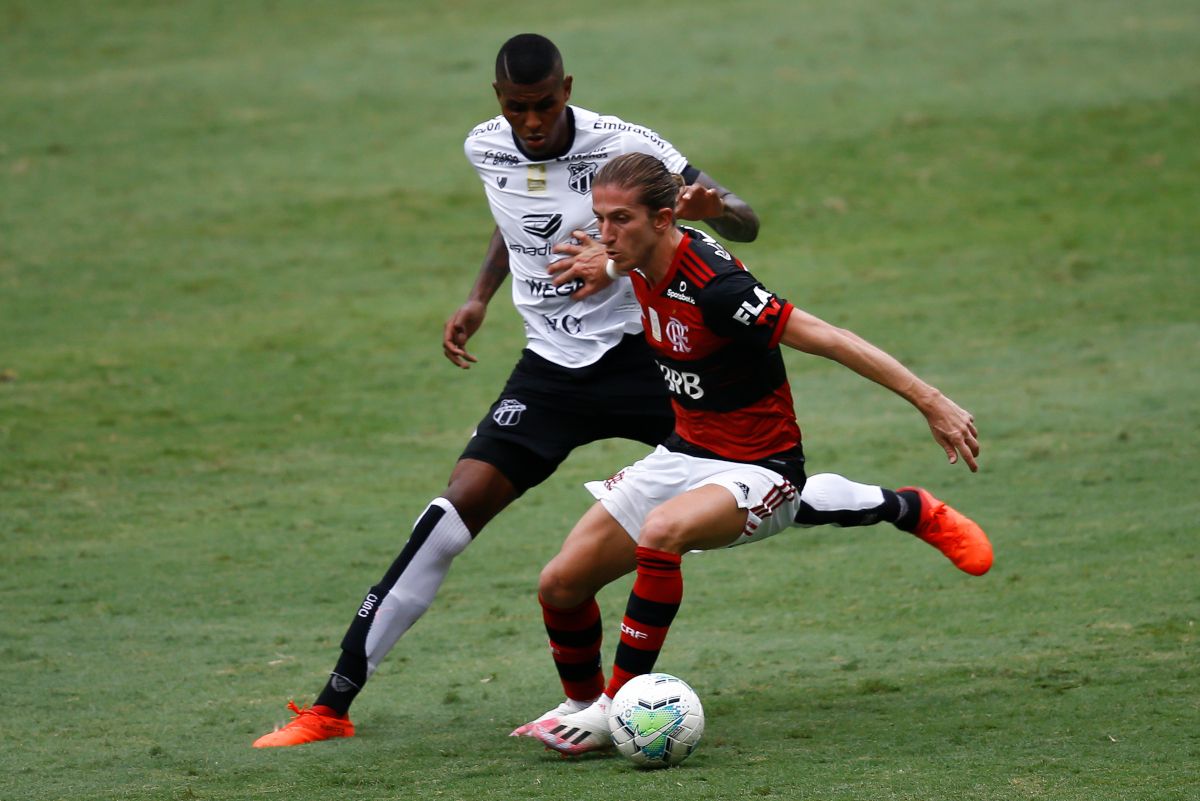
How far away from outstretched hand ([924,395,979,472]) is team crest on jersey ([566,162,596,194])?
1916 mm

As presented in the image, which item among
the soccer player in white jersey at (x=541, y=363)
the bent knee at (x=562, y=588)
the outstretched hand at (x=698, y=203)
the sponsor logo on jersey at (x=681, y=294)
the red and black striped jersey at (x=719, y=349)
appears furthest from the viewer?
the soccer player in white jersey at (x=541, y=363)

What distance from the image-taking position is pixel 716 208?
587 centimetres

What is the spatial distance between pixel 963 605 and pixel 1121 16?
18.5 meters

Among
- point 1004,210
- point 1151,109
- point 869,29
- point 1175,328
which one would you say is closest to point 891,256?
point 1004,210

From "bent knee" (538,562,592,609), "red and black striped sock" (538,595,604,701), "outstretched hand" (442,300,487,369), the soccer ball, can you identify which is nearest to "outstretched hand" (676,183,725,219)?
"outstretched hand" (442,300,487,369)

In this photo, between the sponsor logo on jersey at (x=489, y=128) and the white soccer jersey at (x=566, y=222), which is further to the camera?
the sponsor logo on jersey at (x=489, y=128)

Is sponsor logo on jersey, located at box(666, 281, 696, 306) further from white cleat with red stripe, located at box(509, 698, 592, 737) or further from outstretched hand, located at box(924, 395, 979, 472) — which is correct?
white cleat with red stripe, located at box(509, 698, 592, 737)

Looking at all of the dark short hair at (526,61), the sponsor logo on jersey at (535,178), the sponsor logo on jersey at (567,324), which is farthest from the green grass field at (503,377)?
the dark short hair at (526,61)

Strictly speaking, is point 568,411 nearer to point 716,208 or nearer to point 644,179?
point 716,208

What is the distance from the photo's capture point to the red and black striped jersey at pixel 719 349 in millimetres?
5336

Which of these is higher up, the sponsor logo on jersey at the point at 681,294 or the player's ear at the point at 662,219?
the player's ear at the point at 662,219

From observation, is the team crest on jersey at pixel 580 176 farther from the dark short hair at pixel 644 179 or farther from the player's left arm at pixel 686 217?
the dark short hair at pixel 644 179

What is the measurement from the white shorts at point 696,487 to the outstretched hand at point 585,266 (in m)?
0.66

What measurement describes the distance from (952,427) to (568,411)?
177cm
